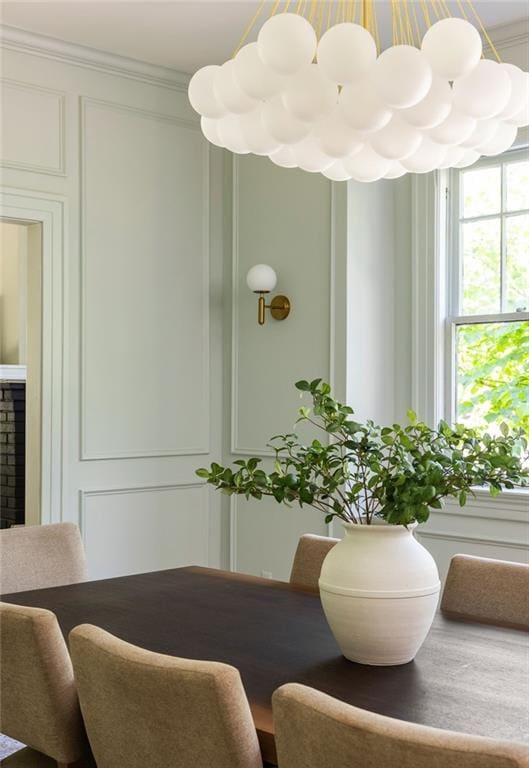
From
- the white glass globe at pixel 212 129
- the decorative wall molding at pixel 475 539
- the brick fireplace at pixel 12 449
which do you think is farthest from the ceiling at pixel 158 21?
the brick fireplace at pixel 12 449

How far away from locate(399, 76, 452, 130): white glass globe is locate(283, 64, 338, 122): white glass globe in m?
0.19

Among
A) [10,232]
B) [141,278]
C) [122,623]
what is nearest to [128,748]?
[122,623]

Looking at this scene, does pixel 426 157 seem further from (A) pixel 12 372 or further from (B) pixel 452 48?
(A) pixel 12 372

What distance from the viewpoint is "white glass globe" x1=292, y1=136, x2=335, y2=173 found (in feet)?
8.24

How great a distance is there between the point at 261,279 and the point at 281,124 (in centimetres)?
240

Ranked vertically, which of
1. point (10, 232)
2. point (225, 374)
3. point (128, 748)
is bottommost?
point (128, 748)

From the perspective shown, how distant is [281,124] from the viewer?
2295mm

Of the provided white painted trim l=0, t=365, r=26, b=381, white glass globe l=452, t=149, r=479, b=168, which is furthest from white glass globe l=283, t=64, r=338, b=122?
white painted trim l=0, t=365, r=26, b=381

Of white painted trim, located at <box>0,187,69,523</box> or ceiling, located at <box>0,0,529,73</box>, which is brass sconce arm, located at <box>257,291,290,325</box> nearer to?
white painted trim, located at <box>0,187,69,523</box>

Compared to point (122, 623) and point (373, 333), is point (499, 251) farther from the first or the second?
point (122, 623)

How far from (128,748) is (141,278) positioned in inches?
134

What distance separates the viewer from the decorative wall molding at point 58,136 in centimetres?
432

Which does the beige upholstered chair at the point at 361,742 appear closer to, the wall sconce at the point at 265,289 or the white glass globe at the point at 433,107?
the white glass globe at the point at 433,107

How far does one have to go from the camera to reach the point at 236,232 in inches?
200
